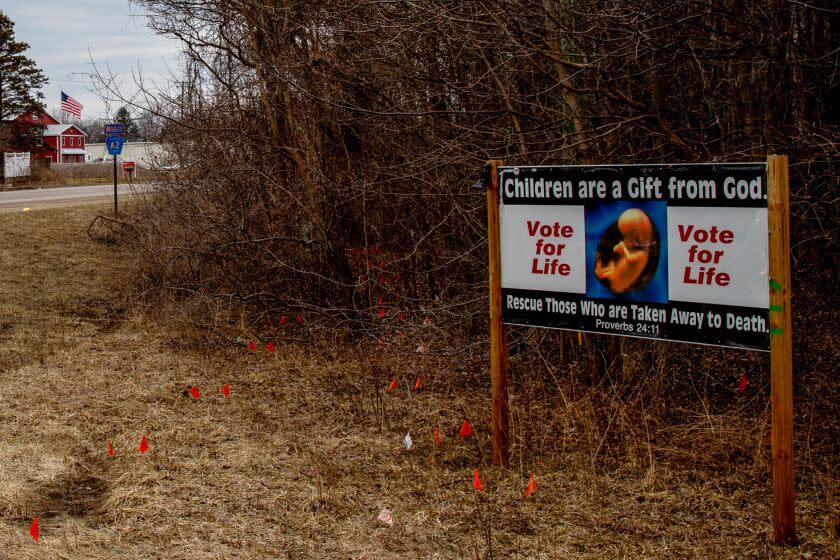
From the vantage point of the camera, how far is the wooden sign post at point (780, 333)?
4.48m

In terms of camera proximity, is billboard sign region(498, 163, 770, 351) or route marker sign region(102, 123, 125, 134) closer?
billboard sign region(498, 163, 770, 351)

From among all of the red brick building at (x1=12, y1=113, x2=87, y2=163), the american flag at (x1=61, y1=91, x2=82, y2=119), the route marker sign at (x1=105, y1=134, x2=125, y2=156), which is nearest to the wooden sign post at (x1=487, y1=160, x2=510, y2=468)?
the route marker sign at (x1=105, y1=134, x2=125, y2=156)

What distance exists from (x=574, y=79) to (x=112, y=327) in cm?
697

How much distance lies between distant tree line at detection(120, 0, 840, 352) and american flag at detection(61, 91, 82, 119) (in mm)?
20756

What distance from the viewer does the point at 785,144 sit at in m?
6.87

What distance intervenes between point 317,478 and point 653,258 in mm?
2482

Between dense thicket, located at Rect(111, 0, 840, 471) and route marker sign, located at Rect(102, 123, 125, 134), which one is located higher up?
route marker sign, located at Rect(102, 123, 125, 134)

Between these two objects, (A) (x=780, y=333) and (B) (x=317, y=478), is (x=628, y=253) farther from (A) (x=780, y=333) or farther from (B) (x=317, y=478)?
(B) (x=317, y=478)

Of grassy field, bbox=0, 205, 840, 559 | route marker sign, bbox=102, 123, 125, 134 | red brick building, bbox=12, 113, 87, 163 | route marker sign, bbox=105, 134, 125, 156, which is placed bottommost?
grassy field, bbox=0, 205, 840, 559

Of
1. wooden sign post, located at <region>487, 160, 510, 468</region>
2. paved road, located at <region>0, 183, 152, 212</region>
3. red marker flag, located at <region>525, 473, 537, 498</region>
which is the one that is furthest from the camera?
paved road, located at <region>0, 183, 152, 212</region>

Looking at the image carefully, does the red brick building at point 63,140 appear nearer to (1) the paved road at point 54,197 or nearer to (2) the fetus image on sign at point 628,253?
(1) the paved road at point 54,197

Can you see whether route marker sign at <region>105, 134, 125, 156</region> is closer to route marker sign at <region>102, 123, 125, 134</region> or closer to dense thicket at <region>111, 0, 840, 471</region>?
route marker sign at <region>102, 123, 125, 134</region>

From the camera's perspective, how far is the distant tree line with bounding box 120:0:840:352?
691cm

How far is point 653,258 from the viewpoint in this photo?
5098mm
